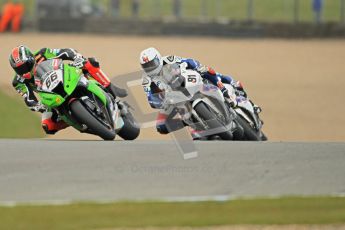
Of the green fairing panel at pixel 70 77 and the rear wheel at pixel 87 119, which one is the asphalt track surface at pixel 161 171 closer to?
the rear wheel at pixel 87 119

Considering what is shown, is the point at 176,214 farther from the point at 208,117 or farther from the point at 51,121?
the point at 51,121

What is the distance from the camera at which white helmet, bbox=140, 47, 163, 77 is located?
14.3 metres

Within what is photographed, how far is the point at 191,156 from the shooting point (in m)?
11.2

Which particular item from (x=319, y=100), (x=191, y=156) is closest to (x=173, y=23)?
(x=319, y=100)

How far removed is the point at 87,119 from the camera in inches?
529

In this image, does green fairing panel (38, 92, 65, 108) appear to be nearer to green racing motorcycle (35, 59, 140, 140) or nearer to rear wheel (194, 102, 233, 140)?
green racing motorcycle (35, 59, 140, 140)

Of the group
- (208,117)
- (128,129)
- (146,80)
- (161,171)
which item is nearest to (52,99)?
(146,80)

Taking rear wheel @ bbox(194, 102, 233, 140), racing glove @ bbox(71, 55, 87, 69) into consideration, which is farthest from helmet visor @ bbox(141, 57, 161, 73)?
racing glove @ bbox(71, 55, 87, 69)

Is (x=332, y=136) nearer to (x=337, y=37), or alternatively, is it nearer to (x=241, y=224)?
(x=241, y=224)

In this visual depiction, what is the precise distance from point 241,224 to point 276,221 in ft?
1.00

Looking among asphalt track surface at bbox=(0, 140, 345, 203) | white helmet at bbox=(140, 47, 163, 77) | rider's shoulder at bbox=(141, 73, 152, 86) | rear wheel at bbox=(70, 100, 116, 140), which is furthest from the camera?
rider's shoulder at bbox=(141, 73, 152, 86)

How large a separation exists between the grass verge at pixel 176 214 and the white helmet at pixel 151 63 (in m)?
5.09

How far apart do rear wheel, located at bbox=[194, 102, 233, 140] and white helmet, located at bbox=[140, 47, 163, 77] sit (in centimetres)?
78

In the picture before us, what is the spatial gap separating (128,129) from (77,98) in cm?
139
